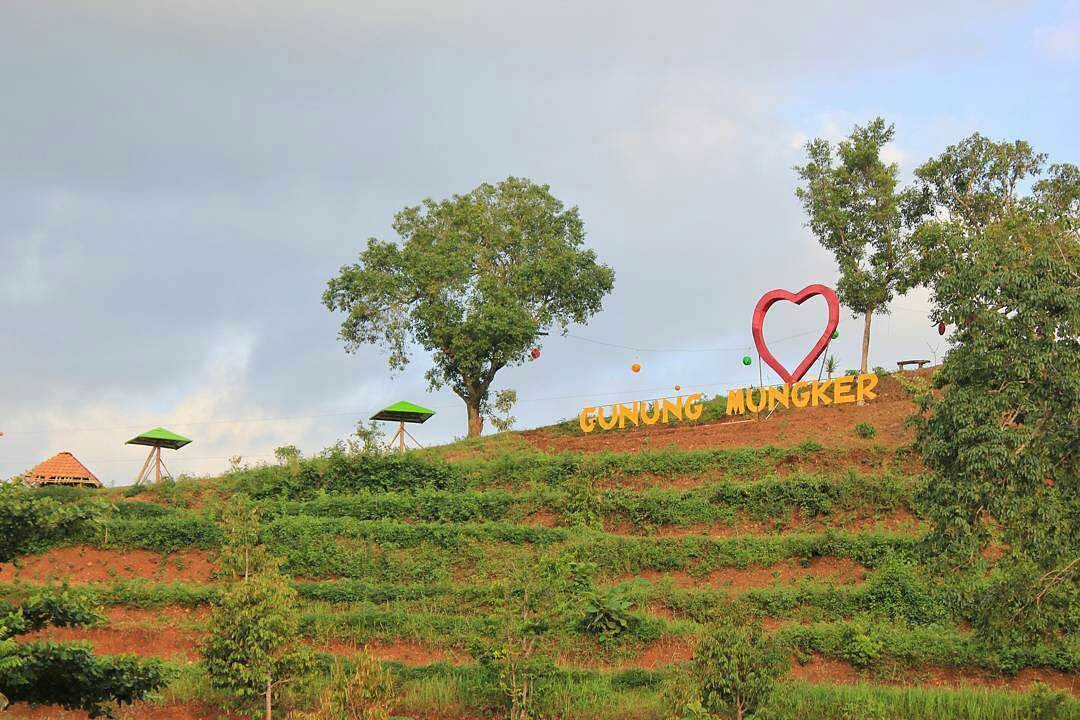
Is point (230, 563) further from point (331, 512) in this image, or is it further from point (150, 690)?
point (331, 512)

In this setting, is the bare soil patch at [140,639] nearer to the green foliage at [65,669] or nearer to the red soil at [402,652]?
the red soil at [402,652]

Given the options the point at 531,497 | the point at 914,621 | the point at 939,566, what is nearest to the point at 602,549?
the point at 531,497

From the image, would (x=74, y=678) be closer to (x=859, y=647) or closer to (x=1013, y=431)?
(x=1013, y=431)

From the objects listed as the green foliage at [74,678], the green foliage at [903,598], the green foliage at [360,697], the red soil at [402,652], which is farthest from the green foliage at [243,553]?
the green foliage at [903,598]

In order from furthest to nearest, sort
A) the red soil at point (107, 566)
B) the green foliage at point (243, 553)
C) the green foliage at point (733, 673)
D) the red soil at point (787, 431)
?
1. the red soil at point (787, 431)
2. the red soil at point (107, 566)
3. the green foliage at point (243, 553)
4. the green foliage at point (733, 673)

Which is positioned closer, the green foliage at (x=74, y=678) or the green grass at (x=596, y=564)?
the green foliage at (x=74, y=678)

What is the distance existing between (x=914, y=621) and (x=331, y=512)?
17.9 metres

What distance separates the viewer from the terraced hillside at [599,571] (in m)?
22.1

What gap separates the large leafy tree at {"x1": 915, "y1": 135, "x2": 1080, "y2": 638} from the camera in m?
15.9

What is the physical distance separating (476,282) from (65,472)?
20.2m

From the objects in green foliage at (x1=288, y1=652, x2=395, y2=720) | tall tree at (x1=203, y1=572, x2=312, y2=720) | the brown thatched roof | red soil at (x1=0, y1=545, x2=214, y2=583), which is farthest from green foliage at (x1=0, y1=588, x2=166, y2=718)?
the brown thatched roof

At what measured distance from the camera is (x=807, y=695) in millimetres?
21016

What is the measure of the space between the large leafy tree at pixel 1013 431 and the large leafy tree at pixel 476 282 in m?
30.4

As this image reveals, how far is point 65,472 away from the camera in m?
46.2
